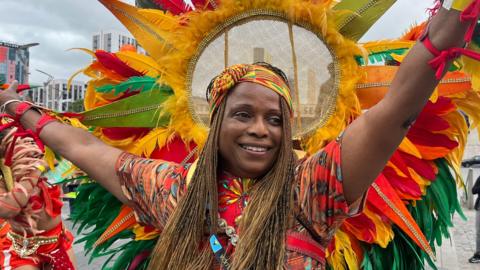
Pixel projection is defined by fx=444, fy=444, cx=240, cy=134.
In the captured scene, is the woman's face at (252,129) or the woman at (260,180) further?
the woman's face at (252,129)

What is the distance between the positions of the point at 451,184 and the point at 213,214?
1217 millimetres

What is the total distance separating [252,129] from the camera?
4.67ft

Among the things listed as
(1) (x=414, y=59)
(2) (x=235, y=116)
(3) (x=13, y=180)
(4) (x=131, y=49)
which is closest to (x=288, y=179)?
(2) (x=235, y=116)

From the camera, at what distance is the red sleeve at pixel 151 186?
1582mm

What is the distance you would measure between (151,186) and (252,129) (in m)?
0.46

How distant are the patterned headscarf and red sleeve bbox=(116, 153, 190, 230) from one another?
30cm

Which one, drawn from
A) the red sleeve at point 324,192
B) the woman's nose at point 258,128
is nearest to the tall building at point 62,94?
the woman's nose at point 258,128

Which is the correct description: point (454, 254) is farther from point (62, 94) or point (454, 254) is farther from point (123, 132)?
point (62, 94)

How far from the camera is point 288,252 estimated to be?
1.31 m

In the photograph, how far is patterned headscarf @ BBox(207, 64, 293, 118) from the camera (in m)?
1.47

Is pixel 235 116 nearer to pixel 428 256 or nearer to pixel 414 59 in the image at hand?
pixel 414 59

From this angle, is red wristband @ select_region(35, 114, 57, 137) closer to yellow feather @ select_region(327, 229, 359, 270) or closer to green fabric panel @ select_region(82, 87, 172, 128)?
green fabric panel @ select_region(82, 87, 172, 128)

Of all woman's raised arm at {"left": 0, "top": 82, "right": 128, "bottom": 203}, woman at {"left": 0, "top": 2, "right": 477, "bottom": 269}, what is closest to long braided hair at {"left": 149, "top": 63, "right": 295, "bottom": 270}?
woman at {"left": 0, "top": 2, "right": 477, "bottom": 269}

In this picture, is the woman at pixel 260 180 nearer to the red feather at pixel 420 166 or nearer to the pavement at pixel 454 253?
the red feather at pixel 420 166
